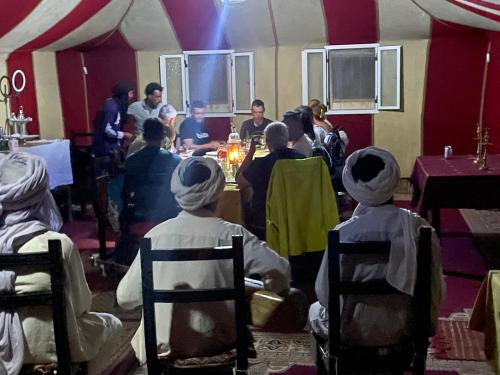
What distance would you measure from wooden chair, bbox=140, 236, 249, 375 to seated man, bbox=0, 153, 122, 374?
231 mm

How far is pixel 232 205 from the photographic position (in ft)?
13.9

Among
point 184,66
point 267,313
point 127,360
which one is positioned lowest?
point 127,360

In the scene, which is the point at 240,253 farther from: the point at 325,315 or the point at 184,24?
the point at 184,24

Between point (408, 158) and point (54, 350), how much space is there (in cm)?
625

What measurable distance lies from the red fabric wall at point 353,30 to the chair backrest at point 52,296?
574 cm

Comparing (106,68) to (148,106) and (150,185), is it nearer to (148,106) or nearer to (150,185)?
(148,106)

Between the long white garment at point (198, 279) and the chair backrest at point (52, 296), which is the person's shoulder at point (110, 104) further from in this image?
the chair backrest at point (52, 296)

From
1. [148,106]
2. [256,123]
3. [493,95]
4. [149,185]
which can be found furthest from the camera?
[493,95]

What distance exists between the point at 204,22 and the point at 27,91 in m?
2.18

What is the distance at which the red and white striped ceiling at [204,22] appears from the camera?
638cm

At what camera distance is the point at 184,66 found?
8.16m

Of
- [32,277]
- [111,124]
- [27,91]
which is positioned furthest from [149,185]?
[27,91]

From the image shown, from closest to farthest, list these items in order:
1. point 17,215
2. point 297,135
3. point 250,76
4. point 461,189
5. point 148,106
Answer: point 17,215, point 461,189, point 297,135, point 148,106, point 250,76

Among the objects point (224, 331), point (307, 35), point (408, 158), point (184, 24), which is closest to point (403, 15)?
point (307, 35)
